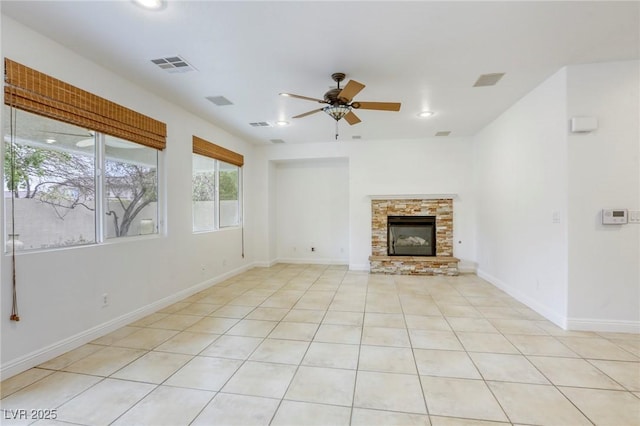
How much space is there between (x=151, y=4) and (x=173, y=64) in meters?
0.93

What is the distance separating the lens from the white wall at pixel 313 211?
7.07 meters

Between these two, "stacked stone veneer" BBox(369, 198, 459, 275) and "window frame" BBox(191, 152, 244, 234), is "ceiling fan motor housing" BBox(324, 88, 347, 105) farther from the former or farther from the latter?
"stacked stone veneer" BBox(369, 198, 459, 275)

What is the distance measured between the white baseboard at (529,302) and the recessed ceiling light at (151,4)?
15.3 feet

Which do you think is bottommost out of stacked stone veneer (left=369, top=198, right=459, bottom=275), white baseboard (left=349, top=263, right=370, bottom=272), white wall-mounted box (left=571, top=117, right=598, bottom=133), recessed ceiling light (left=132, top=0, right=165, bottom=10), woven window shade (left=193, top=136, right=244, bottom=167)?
white baseboard (left=349, top=263, right=370, bottom=272)

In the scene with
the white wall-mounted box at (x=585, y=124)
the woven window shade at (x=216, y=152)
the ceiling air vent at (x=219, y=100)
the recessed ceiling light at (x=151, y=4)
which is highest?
the ceiling air vent at (x=219, y=100)

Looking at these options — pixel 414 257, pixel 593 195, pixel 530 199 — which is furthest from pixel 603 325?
pixel 414 257

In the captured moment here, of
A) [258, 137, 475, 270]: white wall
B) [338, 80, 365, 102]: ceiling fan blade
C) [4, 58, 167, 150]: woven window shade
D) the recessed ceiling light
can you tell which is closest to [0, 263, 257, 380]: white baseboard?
[4, 58, 167, 150]: woven window shade

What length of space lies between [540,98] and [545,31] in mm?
1356

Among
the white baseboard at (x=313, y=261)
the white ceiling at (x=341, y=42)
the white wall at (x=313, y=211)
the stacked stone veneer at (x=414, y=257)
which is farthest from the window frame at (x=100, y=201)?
the stacked stone veneer at (x=414, y=257)

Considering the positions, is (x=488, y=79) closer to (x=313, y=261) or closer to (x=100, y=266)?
(x=100, y=266)

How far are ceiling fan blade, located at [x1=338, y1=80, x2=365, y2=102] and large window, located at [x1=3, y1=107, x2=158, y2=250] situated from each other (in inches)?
100

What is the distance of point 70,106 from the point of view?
275 centimetres

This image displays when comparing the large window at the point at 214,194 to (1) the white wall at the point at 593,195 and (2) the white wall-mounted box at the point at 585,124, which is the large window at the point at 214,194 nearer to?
(1) the white wall at the point at 593,195

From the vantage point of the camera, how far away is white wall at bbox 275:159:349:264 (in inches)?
278
